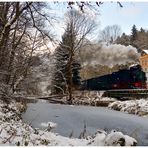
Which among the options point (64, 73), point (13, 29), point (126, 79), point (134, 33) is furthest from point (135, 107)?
point (13, 29)

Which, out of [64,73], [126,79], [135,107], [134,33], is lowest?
[135,107]

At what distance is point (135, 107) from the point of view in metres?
17.5

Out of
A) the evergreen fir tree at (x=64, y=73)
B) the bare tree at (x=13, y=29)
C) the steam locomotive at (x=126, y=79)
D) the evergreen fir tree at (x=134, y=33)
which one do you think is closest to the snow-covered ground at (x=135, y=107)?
the steam locomotive at (x=126, y=79)

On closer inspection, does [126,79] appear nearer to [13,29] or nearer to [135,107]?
[135,107]

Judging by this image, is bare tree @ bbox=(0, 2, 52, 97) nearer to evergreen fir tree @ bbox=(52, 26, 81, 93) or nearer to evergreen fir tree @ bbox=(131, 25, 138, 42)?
evergreen fir tree @ bbox=(131, 25, 138, 42)

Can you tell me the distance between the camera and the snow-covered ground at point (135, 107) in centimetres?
1645

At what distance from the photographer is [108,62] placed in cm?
2588

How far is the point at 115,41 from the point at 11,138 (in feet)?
73.5

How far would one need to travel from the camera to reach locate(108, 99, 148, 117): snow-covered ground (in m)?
16.4

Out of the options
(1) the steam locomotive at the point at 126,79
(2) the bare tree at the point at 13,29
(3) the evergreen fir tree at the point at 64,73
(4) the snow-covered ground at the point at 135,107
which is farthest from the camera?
(3) the evergreen fir tree at the point at 64,73

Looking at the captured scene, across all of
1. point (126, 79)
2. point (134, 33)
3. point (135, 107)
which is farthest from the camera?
point (134, 33)

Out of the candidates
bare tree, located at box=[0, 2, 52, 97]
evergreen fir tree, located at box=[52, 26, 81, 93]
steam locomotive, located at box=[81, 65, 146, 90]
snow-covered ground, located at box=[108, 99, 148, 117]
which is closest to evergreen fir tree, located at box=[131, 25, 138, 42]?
steam locomotive, located at box=[81, 65, 146, 90]

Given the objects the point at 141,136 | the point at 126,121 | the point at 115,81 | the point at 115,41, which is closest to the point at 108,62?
the point at 115,41

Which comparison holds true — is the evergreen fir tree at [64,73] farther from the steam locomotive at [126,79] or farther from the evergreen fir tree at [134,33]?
the evergreen fir tree at [134,33]
